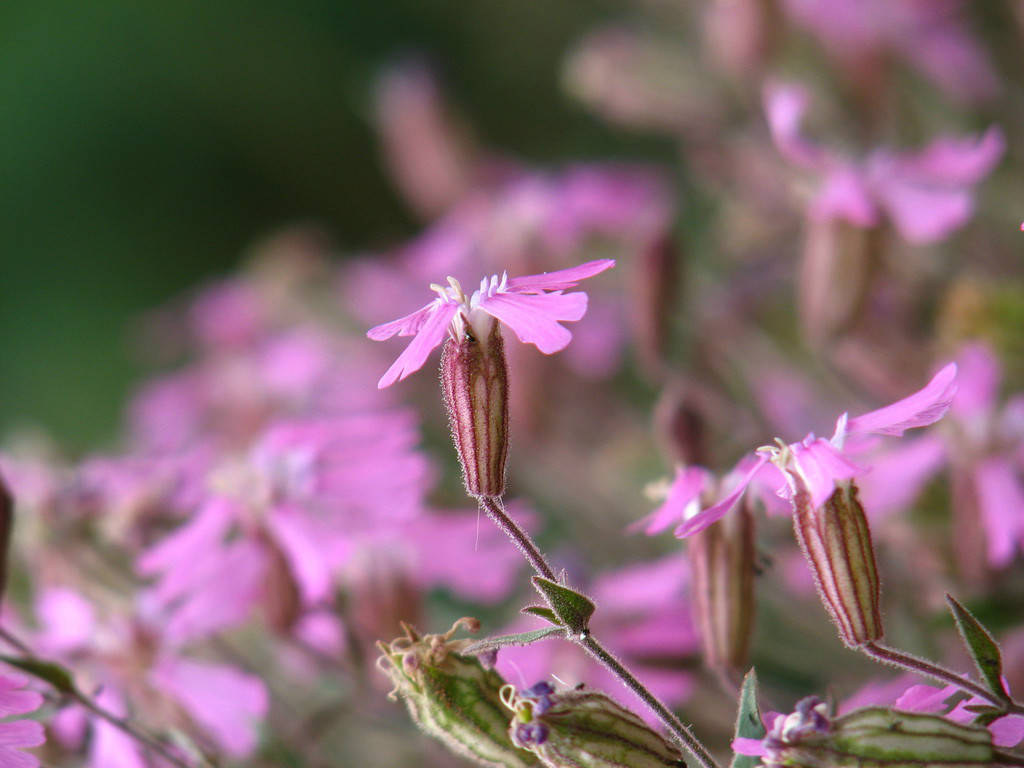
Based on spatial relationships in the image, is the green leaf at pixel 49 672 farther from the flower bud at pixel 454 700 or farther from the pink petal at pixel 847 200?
the pink petal at pixel 847 200

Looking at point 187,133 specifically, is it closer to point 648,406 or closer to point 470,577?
point 648,406

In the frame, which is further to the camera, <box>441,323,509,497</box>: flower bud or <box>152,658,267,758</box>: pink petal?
<box>152,658,267,758</box>: pink petal

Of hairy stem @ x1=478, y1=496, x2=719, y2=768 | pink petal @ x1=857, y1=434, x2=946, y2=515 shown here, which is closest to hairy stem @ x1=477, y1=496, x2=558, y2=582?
hairy stem @ x1=478, y1=496, x2=719, y2=768

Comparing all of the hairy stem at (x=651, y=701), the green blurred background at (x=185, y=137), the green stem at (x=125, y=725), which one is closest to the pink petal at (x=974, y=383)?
the hairy stem at (x=651, y=701)

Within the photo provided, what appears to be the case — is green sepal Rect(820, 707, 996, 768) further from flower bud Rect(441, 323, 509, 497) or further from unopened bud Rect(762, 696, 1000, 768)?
flower bud Rect(441, 323, 509, 497)

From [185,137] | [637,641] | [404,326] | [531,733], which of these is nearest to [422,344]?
[404,326]

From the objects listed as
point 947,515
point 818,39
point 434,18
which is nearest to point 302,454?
point 947,515
